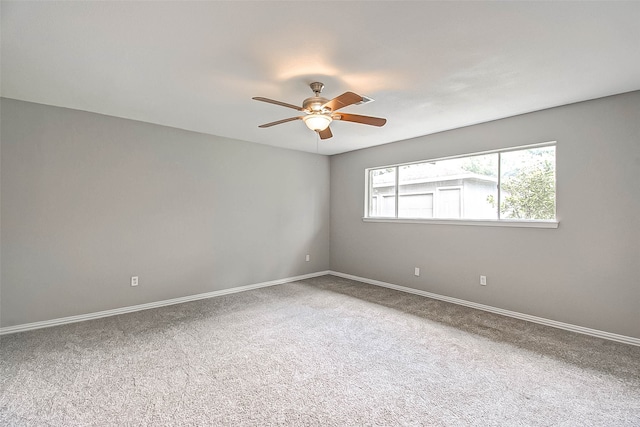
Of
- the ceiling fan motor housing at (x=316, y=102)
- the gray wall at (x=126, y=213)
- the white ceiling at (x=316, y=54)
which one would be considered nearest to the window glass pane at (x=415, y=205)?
the white ceiling at (x=316, y=54)

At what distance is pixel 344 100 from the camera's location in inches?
91.8

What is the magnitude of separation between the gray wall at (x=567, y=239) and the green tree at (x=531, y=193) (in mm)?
129

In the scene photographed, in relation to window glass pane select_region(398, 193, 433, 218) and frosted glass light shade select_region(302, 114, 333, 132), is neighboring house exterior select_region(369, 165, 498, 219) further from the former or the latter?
frosted glass light shade select_region(302, 114, 333, 132)

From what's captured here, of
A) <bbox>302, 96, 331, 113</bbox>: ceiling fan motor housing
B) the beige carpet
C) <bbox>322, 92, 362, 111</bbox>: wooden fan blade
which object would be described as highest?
<bbox>302, 96, 331, 113</bbox>: ceiling fan motor housing

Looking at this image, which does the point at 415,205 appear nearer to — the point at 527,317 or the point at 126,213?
the point at 527,317

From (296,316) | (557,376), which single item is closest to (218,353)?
(296,316)

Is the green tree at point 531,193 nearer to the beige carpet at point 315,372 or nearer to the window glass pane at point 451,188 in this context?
the window glass pane at point 451,188

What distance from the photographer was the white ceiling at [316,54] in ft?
5.73

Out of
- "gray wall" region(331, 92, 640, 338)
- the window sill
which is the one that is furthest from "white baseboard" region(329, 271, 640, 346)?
the window sill

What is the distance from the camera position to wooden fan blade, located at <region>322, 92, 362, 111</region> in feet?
7.29

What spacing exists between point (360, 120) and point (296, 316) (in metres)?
2.33

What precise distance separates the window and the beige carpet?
4.44 ft

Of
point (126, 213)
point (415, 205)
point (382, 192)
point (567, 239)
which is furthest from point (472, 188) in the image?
point (126, 213)

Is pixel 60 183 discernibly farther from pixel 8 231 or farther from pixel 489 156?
pixel 489 156
